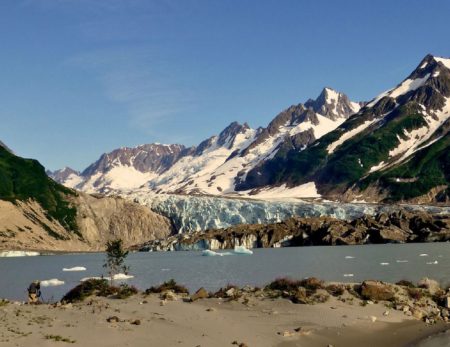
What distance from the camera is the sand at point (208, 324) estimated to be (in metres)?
24.1

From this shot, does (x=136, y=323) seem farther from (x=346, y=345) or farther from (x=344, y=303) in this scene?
(x=344, y=303)

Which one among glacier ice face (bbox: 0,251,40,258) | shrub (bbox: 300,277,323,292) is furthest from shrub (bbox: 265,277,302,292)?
glacier ice face (bbox: 0,251,40,258)

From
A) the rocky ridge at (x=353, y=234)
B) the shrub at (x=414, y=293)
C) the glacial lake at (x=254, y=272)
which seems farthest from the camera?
the rocky ridge at (x=353, y=234)

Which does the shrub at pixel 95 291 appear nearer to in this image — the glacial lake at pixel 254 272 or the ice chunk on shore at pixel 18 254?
the glacial lake at pixel 254 272

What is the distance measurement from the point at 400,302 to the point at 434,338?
6.94 metres

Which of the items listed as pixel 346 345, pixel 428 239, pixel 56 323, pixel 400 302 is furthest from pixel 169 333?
pixel 428 239

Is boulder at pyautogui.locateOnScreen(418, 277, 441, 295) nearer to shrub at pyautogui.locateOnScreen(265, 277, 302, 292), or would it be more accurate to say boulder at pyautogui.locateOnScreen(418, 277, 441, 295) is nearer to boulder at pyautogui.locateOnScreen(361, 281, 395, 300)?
boulder at pyautogui.locateOnScreen(361, 281, 395, 300)

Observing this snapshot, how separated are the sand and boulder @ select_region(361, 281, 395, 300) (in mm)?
1480

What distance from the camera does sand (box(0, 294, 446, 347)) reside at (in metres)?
24.1

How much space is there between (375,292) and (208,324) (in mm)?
12758

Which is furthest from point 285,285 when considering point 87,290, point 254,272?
point 254,272

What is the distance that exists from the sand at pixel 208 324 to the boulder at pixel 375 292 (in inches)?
58.3

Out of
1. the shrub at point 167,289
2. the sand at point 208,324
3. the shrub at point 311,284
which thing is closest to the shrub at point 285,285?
the shrub at point 311,284

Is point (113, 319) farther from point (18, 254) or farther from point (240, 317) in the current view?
point (18, 254)
